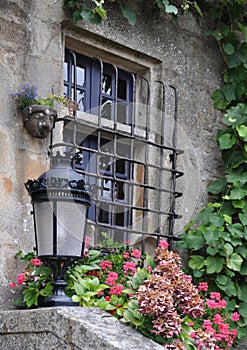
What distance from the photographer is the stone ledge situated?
10.3ft

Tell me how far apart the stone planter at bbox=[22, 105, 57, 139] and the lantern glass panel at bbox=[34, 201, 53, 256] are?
66 cm

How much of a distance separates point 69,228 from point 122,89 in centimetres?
170

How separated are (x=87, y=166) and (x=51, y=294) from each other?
1.19 m

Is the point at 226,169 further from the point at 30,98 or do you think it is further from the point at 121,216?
the point at 30,98

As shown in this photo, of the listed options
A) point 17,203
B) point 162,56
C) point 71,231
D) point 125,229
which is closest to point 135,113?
point 162,56

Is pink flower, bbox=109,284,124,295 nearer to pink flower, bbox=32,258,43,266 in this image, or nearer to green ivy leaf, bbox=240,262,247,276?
pink flower, bbox=32,258,43,266

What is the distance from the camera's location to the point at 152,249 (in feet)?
16.0

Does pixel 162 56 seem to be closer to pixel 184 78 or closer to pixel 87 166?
pixel 184 78

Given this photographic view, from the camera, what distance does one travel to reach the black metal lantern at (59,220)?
11.5ft

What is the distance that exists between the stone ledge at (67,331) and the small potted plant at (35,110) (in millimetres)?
1104

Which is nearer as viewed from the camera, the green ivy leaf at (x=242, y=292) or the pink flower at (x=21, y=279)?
the pink flower at (x=21, y=279)

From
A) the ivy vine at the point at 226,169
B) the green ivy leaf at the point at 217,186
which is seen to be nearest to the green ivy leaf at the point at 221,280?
the ivy vine at the point at 226,169

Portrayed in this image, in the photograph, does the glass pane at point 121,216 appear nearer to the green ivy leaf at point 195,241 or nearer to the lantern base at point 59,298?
the green ivy leaf at point 195,241

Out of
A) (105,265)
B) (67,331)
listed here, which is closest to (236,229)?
(105,265)
